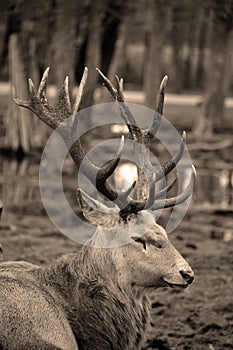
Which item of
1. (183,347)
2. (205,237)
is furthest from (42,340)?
(205,237)

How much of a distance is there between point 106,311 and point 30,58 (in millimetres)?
14051

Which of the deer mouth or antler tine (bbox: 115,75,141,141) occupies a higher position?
antler tine (bbox: 115,75,141,141)

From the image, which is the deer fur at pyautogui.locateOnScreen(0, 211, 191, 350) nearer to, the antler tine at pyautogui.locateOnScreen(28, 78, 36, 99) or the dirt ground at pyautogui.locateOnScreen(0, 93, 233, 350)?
the antler tine at pyautogui.locateOnScreen(28, 78, 36, 99)

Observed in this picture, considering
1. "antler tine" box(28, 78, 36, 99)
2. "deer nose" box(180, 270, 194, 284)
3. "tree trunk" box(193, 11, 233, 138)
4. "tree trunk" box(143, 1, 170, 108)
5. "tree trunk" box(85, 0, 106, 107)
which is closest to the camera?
"deer nose" box(180, 270, 194, 284)

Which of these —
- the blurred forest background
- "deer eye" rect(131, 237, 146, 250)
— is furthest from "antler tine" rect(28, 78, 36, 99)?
the blurred forest background

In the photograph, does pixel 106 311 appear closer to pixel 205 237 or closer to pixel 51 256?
pixel 51 256

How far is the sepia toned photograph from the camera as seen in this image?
18.7ft

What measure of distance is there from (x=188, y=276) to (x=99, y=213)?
2.24 ft

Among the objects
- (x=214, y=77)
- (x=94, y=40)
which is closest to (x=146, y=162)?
(x=94, y=40)

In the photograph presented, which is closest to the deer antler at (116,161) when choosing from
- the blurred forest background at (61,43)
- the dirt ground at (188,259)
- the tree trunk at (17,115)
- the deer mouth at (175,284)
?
the deer mouth at (175,284)

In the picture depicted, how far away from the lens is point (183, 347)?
285 inches

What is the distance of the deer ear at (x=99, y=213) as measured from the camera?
5.79 meters

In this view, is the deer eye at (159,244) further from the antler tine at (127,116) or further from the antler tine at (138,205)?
the antler tine at (127,116)

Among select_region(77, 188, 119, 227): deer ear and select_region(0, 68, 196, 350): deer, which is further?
select_region(77, 188, 119, 227): deer ear
